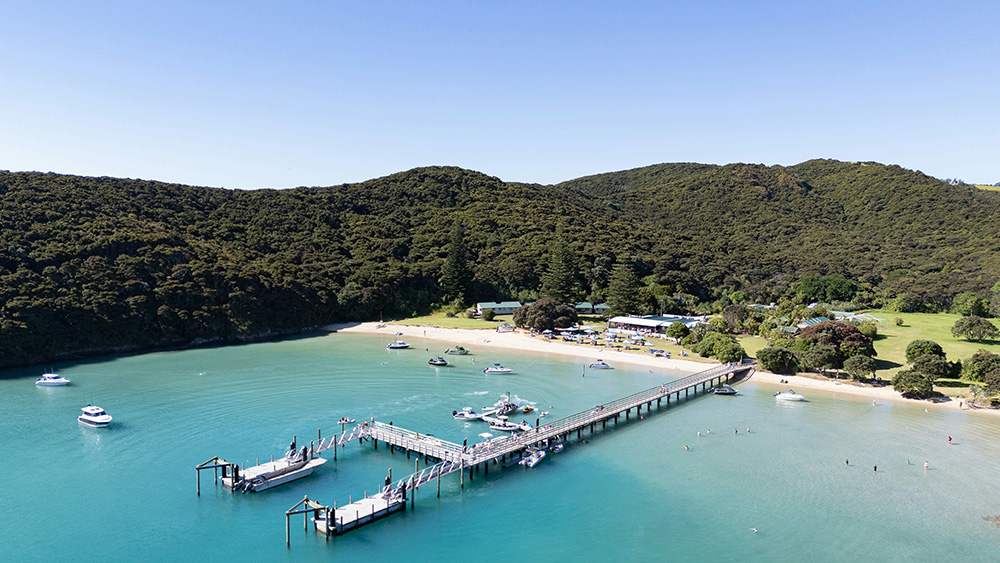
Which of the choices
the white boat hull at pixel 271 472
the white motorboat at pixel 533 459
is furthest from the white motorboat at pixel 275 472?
the white motorboat at pixel 533 459

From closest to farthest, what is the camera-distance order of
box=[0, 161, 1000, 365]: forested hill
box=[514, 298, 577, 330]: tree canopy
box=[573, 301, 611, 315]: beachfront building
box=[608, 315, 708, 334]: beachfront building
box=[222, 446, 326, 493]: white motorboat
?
1. box=[222, 446, 326, 493]: white motorboat
2. box=[0, 161, 1000, 365]: forested hill
3. box=[608, 315, 708, 334]: beachfront building
4. box=[514, 298, 577, 330]: tree canopy
5. box=[573, 301, 611, 315]: beachfront building

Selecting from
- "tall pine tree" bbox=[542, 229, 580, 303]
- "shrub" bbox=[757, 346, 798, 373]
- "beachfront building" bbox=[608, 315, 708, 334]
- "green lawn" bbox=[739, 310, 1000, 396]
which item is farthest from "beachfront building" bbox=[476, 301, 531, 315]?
"shrub" bbox=[757, 346, 798, 373]

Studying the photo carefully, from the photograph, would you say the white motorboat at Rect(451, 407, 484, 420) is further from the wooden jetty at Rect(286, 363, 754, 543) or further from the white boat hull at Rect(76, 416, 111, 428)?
the white boat hull at Rect(76, 416, 111, 428)

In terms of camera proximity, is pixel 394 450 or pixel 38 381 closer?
pixel 394 450

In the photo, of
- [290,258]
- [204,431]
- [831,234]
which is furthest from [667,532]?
[831,234]

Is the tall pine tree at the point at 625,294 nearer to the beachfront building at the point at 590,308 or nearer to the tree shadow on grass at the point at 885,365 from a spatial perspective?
the beachfront building at the point at 590,308

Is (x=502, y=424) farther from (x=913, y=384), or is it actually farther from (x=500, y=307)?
(x=500, y=307)

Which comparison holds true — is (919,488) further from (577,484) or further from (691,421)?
(577,484)
